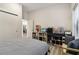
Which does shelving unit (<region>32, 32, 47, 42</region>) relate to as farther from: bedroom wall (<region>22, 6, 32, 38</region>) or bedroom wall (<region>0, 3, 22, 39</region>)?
bedroom wall (<region>0, 3, 22, 39</region>)

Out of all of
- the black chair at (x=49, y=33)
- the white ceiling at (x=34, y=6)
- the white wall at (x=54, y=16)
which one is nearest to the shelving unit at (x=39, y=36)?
Answer: the black chair at (x=49, y=33)

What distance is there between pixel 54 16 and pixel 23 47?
799mm

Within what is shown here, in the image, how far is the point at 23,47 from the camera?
1766 mm

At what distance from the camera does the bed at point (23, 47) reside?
65.0 inches

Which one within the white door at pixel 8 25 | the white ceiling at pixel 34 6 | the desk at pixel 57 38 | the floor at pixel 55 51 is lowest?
the floor at pixel 55 51

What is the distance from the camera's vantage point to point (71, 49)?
5.68 feet

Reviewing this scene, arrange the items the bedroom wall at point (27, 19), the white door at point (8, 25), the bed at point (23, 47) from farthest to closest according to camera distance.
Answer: the bedroom wall at point (27, 19)
the white door at point (8, 25)
the bed at point (23, 47)

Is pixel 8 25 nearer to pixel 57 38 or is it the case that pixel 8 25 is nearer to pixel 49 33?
pixel 49 33

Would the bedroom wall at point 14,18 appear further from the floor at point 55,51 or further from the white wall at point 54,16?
the floor at point 55,51

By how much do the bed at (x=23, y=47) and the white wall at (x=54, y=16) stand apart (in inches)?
12.9

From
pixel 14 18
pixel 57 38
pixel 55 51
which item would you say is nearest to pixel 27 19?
pixel 14 18

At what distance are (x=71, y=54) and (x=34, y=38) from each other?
714mm

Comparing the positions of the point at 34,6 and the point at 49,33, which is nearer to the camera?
the point at 34,6
